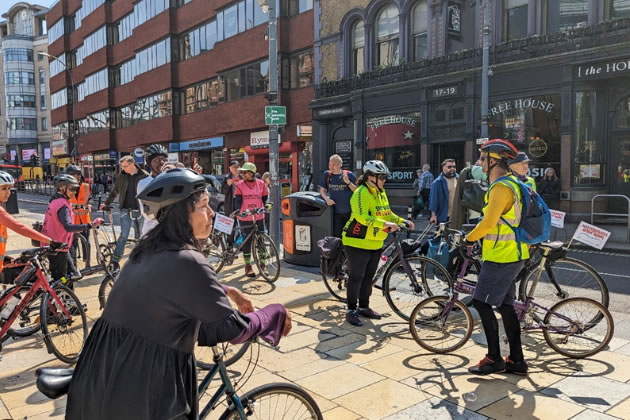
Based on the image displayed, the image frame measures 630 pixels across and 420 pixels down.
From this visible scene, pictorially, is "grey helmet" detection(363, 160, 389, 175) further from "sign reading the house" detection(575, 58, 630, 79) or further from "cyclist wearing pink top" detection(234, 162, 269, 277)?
"sign reading the house" detection(575, 58, 630, 79)

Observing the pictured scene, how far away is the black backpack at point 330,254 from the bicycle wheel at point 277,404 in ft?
13.2

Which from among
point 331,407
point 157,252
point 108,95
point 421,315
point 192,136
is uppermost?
point 108,95

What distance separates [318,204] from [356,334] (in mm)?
3574

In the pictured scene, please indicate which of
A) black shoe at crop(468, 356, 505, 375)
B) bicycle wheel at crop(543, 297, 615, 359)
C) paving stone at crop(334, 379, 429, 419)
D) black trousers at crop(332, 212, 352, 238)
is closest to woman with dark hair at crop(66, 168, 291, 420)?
paving stone at crop(334, 379, 429, 419)

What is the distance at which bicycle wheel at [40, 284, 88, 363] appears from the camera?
15.6 feet

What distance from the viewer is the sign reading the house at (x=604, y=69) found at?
15.3 meters

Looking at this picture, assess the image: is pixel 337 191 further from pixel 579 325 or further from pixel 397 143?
pixel 397 143

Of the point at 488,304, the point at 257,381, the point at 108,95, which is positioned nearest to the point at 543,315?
the point at 488,304

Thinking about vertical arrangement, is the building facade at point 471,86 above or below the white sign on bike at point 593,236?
above

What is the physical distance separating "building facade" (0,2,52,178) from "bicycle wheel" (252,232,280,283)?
248 ft

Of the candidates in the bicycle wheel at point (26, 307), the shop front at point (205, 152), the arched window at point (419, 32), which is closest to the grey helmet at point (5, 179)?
the bicycle wheel at point (26, 307)

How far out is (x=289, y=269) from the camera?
30.1 ft

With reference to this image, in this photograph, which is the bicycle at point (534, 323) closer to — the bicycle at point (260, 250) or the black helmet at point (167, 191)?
the bicycle at point (260, 250)

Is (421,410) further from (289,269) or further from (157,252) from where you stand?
(289,269)
